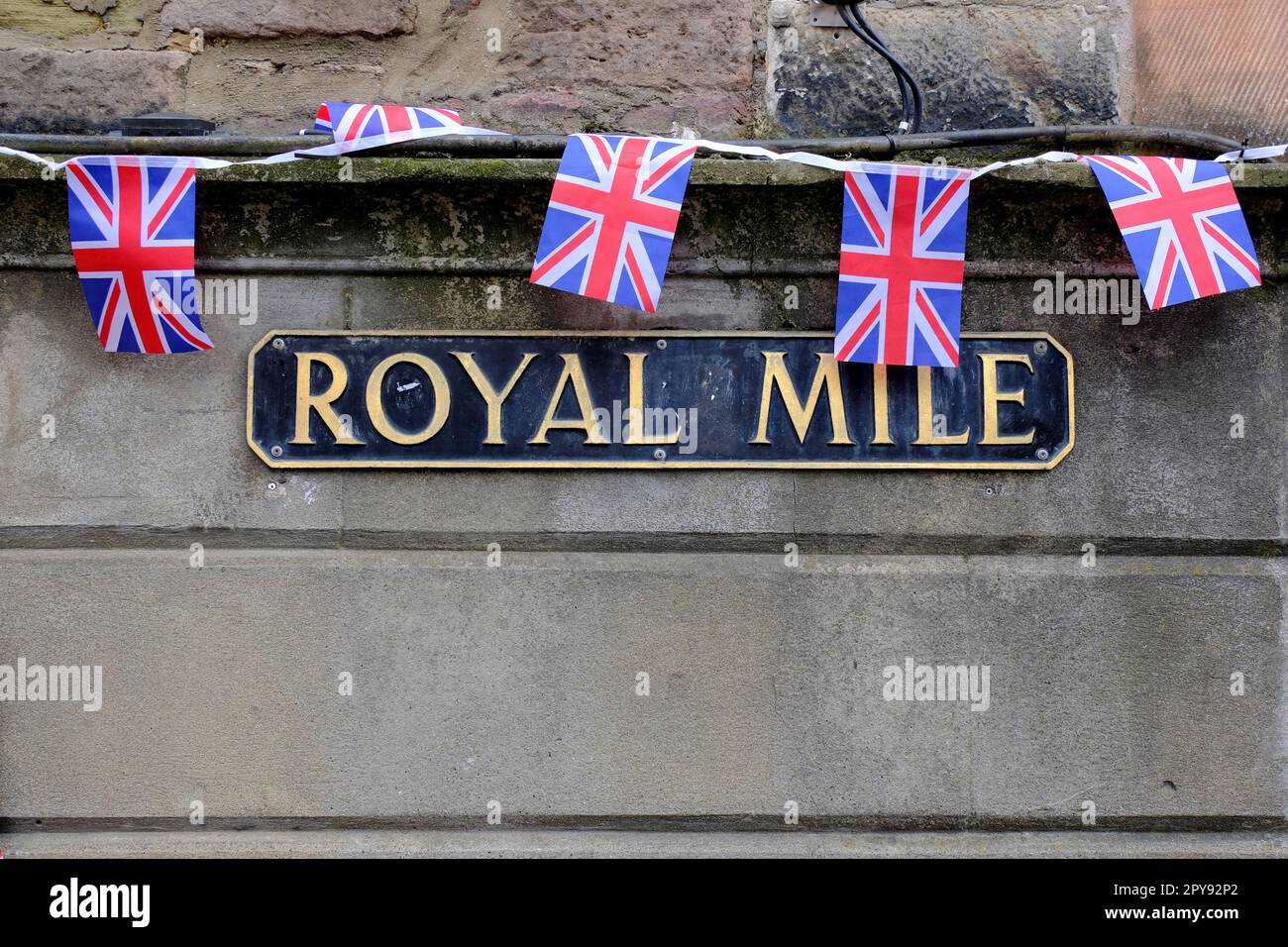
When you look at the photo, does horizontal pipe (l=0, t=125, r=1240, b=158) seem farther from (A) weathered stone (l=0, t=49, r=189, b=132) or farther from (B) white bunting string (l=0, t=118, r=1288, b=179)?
(A) weathered stone (l=0, t=49, r=189, b=132)

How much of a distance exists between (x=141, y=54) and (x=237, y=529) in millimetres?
1668

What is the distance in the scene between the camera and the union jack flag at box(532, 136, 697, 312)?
355cm

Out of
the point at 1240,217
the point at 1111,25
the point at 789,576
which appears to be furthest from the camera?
the point at 1111,25

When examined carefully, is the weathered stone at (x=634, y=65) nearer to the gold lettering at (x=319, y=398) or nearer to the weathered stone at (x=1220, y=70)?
the gold lettering at (x=319, y=398)

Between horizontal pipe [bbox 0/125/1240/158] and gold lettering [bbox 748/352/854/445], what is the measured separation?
0.71 metres

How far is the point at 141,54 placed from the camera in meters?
4.00

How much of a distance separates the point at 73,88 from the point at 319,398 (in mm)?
1383

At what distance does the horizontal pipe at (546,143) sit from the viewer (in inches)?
147

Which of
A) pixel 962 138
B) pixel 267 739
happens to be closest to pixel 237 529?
pixel 267 739

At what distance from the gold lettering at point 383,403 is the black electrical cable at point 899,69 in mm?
1738

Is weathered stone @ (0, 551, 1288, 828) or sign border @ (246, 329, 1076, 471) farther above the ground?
sign border @ (246, 329, 1076, 471)

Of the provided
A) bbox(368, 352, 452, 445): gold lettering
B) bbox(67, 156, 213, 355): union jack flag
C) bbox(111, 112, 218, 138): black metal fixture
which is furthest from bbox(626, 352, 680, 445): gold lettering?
bbox(111, 112, 218, 138): black metal fixture

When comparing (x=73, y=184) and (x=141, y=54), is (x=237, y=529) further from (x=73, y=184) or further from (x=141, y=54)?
(x=141, y=54)

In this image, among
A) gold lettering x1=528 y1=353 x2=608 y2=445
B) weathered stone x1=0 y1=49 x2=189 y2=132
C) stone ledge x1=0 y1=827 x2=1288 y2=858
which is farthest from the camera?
weathered stone x1=0 y1=49 x2=189 y2=132
